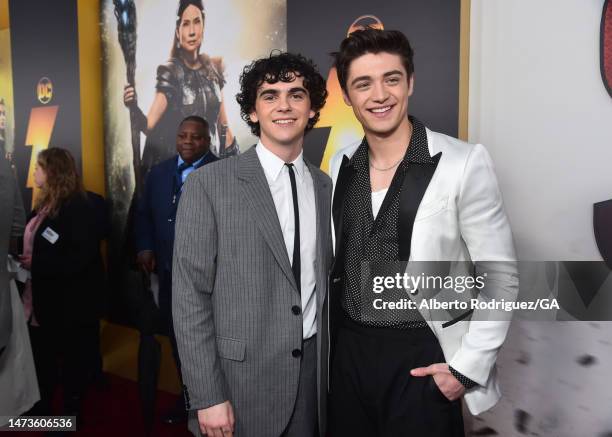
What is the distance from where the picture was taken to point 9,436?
3266mm

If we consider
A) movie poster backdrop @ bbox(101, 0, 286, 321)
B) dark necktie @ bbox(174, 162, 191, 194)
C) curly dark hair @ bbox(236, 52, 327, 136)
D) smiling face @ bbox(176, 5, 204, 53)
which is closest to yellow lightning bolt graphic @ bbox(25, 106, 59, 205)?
movie poster backdrop @ bbox(101, 0, 286, 321)

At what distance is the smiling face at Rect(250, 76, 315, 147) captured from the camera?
1.80 meters

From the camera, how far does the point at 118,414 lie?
367 centimetres

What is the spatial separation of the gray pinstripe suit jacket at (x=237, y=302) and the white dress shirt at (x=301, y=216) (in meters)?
0.05

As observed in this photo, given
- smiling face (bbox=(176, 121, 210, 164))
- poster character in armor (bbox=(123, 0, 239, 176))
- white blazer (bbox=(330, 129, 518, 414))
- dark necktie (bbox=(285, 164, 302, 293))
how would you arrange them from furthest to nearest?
poster character in armor (bbox=(123, 0, 239, 176)), smiling face (bbox=(176, 121, 210, 164)), dark necktie (bbox=(285, 164, 302, 293)), white blazer (bbox=(330, 129, 518, 414))

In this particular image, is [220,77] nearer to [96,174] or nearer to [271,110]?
[96,174]

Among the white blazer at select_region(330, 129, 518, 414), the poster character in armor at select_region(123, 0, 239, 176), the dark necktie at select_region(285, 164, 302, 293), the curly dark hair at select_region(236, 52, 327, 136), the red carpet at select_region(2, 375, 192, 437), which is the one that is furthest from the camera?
the poster character in armor at select_region(123, 0, 239, 176)

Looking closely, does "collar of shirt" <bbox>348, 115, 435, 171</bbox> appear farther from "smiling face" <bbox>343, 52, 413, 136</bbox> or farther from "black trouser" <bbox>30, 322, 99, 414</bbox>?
"black trouser" <bbox>30, 322, 99, 414</bbox>

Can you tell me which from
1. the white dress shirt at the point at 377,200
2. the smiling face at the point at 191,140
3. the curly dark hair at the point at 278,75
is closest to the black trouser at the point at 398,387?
the white dress shirt at the point at 377,200

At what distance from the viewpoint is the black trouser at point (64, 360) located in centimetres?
342

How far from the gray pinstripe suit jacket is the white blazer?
16.3 inches

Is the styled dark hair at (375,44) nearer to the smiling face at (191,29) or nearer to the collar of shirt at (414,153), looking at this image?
the collar of shirt at (414,153)

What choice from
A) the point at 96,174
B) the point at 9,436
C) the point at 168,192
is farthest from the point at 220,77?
the point at 9,436

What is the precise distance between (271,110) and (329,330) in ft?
2.65
